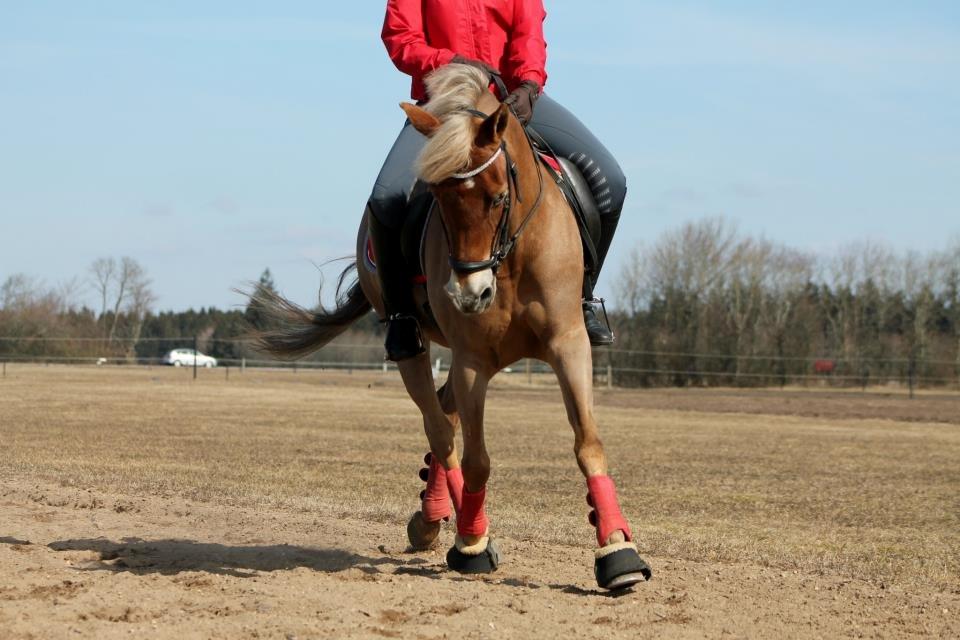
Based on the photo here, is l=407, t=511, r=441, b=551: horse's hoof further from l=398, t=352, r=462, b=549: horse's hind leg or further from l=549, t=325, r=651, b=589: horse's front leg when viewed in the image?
l=549, t=325, r=651, b=589: horse's front leg

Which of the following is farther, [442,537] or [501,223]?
[442,537]

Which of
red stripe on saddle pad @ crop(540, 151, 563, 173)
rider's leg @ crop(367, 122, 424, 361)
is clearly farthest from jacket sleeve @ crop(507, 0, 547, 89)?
rider's leg @ crop(367, 122, 424, 361)

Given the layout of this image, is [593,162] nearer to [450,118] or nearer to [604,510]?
[450,118]

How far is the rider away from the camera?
6289 mm

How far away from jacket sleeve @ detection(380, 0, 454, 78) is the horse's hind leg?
1.75 m

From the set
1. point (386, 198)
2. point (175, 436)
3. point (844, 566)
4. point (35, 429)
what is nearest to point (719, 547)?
point (844, 566)

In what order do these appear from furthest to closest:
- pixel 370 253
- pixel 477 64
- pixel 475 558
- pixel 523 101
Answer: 1. pixel 370 253
2. pixel 475 558
3. pixel 523 101
4. pixel 477 64

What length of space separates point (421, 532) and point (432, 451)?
0.51 metres

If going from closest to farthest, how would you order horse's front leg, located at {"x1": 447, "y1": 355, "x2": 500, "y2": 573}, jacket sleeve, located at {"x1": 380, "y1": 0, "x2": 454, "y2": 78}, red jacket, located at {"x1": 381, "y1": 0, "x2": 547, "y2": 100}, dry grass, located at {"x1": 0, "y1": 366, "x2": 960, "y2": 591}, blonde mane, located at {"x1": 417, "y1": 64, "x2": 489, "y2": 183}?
blonde mane, located at {"x1": 417, "y1": 64, "x2": 489, "y2": 183} → horse's front leg, located at {"x1": 447, "y1": 355, "x2": 500, "y2": 573} → jacket sleeve, located at {"x1": 380, "y1": 0, "x2": 454, "y2": 78} → red jacket, located at {"x1": 381, "y1": 0, "x2": 547, "y2": 100} → dry grass, located at {"x1": 0, "y1": 366, "x2": 960, "y2": 591}

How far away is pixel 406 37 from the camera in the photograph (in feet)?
20.9

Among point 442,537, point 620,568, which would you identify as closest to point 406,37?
point 620,568

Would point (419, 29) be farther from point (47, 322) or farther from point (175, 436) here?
Answer: point (47, 322)

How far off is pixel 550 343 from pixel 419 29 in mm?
2193

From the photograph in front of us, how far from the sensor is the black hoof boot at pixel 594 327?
239 inches
